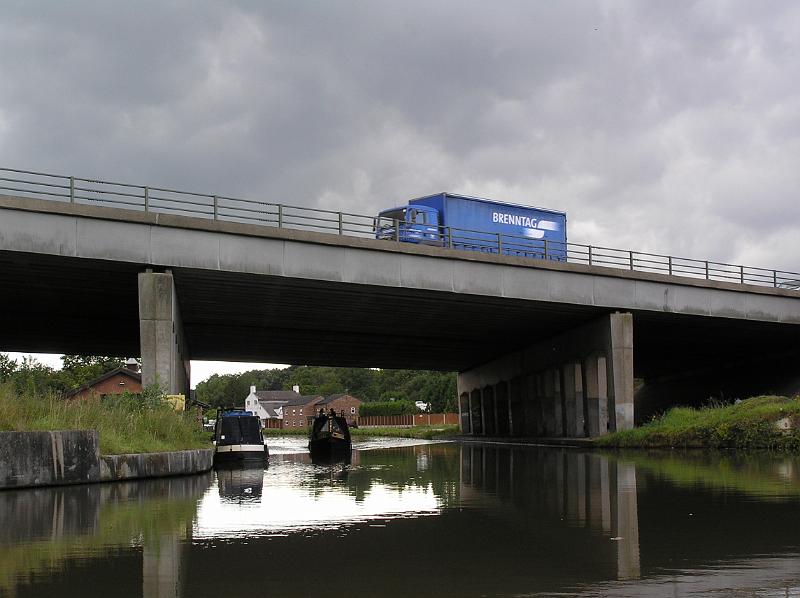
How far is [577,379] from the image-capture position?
47969mm

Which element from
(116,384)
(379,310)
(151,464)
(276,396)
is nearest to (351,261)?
(379,310)

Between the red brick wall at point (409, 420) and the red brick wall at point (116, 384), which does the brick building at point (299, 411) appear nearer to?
the red brick wall at point (409, 420)

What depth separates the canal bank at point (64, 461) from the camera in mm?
18344

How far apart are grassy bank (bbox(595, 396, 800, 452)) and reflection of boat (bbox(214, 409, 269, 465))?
15.1 m

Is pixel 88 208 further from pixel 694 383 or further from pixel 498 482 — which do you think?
pixel 694 383

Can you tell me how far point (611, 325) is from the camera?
42.5 m

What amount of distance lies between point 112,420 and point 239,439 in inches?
318

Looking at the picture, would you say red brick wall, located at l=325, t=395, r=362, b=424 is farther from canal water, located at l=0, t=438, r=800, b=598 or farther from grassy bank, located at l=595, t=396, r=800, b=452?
canal water, located at l=0, t=438, r=800, b=598

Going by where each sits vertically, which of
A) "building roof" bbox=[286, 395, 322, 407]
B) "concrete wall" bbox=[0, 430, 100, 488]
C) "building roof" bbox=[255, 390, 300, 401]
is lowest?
"building roof" bbox=[286, 395, 322, 407]

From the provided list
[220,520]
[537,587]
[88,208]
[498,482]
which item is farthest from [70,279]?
[537,587]

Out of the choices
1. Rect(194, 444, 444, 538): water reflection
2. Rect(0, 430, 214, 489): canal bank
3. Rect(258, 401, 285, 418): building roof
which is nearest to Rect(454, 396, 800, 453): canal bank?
Rect(194, 444, 444, 538): water reflection

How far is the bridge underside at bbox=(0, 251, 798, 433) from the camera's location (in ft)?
114

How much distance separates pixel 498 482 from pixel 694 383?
2097 inches

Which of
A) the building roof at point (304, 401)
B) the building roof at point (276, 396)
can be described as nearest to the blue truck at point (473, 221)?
the building roof at point (304, 401)
